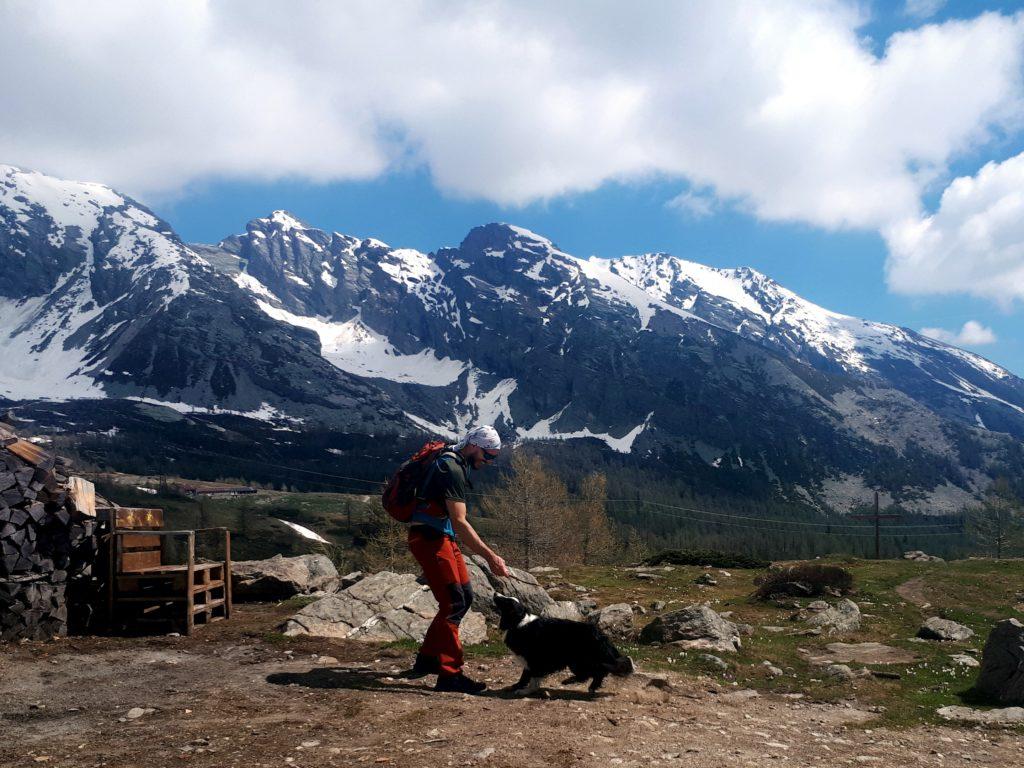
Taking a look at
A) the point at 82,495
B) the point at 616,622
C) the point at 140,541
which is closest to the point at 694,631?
the point at 616,622

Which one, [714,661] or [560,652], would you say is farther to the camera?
[714,661]

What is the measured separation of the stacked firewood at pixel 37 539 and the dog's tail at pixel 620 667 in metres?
9.77

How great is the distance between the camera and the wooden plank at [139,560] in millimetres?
13914

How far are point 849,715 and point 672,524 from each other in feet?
632

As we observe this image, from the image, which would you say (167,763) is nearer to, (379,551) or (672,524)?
(379,551)

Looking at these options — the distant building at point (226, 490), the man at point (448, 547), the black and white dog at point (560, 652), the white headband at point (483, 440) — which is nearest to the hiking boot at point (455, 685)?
the man at point (448, 547)

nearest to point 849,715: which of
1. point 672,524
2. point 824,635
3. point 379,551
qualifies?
point 824,635

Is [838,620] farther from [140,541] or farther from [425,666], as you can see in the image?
[140,541]

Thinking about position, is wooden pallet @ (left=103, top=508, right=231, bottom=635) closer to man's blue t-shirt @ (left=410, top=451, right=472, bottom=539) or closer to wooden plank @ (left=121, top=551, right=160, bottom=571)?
wooden plank @ (left=121, top=551, right=160, bottom=571)

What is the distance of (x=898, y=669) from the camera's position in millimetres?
13977

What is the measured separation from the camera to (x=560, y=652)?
9680 mm

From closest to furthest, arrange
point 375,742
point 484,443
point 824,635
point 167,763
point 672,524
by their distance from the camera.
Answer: point 167,763, point 375,742, point 484,443, point 824,635, point 672,524

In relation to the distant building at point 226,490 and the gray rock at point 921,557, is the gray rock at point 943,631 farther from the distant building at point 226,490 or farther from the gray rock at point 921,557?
the distant building at point 226,490

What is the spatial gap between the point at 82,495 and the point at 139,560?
68.9 inches
